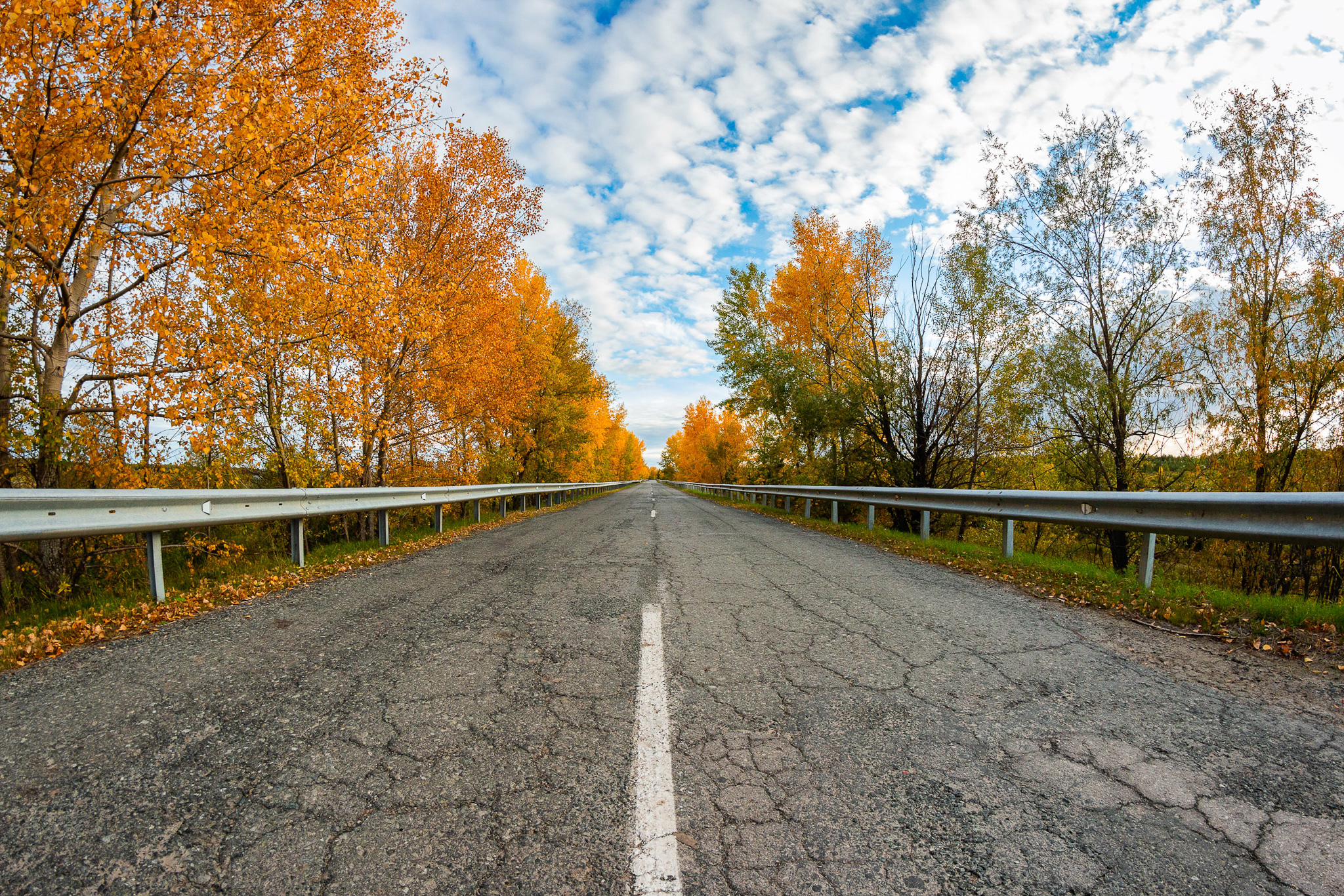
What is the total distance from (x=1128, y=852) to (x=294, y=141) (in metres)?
9.76

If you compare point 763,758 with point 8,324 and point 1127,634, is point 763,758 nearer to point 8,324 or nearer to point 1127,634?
point 1127,634

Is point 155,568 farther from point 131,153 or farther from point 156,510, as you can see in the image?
point 131,153

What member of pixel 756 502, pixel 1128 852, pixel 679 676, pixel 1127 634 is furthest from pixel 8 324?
pixel 756 502

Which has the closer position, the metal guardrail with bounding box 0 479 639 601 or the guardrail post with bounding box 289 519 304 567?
the metal guardrail with bounding box 0 479 639 601

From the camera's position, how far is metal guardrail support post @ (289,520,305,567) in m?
6.25

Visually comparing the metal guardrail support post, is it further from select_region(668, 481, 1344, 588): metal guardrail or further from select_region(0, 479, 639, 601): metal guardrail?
select_region(668, 481, 1344, 588): metal guardrail

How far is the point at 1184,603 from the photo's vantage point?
15.1 feet

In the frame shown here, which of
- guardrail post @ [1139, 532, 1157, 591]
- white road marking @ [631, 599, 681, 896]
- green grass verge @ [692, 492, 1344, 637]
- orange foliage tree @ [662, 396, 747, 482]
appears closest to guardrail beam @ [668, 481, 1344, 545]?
guardrail post @ [1139, 532, 1157, 591]

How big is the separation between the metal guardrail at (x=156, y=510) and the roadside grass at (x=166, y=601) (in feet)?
0.93

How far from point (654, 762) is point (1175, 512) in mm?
5468

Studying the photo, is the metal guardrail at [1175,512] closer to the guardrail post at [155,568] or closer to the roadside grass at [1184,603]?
the roadside grass at [1184,603]

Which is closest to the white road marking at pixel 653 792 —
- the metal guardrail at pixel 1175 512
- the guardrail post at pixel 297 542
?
the metal guardrail at pixel 1175 512

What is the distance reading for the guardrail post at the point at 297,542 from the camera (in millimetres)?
6250

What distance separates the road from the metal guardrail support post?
7.19ft
